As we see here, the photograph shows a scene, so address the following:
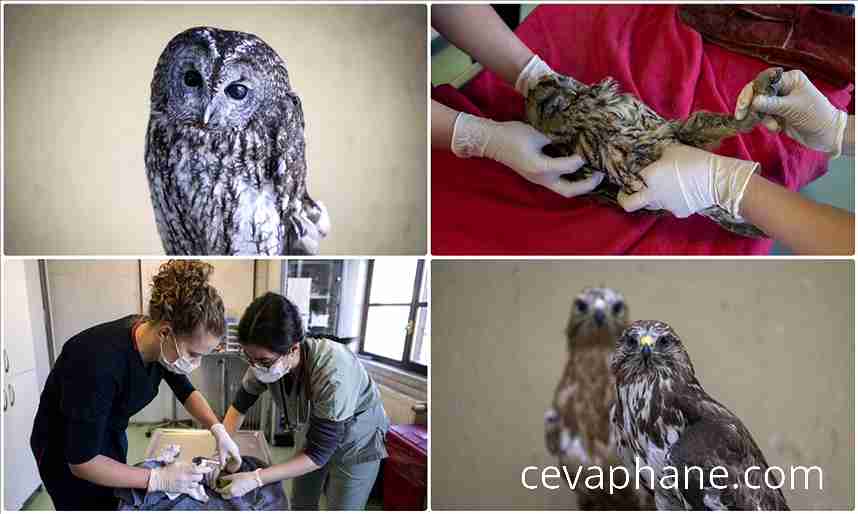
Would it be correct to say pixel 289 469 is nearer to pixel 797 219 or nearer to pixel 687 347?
pixel 687 347

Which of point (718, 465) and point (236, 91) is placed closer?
point (236, 91)

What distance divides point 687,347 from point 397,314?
55cm

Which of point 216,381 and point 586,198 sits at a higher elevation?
point 586,198

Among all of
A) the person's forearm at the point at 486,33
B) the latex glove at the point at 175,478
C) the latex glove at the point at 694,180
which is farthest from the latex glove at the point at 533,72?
the latex glove at the point at 175,478

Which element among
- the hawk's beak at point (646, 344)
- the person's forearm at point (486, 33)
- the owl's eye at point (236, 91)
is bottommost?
the hawk's beak at point (646, 344)

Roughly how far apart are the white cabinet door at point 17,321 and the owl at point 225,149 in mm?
285

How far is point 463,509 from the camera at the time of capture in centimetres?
152

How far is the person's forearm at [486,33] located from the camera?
4.83ft

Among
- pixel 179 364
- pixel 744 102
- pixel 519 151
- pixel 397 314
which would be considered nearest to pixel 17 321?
pixel 179 364

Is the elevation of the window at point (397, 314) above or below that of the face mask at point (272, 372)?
above

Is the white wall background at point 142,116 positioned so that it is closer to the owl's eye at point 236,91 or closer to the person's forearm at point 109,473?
the owl's eye at point 236,91

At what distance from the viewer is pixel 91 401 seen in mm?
1396

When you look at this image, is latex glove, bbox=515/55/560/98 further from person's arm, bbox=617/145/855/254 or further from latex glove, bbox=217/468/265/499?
latex glove, bbox=217/468/265/499

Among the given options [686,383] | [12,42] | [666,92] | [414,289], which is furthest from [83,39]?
[686,383]
